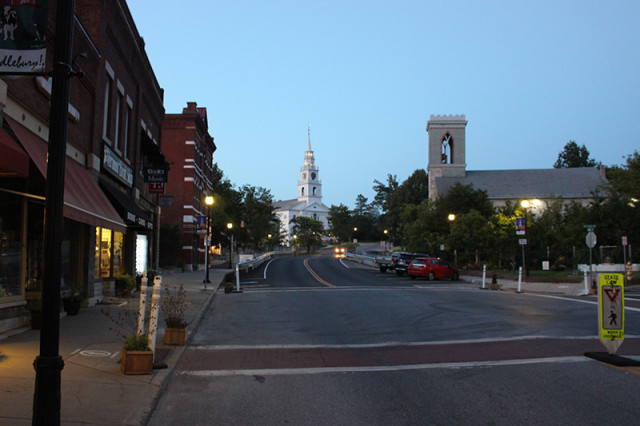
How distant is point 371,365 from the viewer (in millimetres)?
8609

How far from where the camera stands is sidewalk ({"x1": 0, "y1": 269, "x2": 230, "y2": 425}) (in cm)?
555

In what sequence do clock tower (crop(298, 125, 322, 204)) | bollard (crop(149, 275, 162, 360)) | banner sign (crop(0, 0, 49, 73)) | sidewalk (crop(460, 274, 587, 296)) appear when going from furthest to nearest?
clock tower (crop(298, 125, 322, 204)), sidewalk (crop(460, 274, 587, 296)), bollard (crop(149, 275, 162, 360)), banner sign (crop(0, 0, 49, 73))

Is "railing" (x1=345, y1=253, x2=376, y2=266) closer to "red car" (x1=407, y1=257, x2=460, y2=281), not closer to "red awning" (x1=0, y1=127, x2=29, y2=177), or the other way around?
"red car" (x1=407, y1=257, x2=460, y2=281)

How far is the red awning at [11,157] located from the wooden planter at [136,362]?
11.0 ft

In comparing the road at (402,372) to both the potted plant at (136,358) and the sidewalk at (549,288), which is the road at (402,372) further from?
the sidewalk at (549,288)

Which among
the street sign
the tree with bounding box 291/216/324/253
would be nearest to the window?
the street sign

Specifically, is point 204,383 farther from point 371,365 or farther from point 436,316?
point 436,316

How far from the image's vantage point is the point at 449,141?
268 feet

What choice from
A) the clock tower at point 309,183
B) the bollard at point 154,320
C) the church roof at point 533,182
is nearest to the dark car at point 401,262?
the bollard at point 154,320

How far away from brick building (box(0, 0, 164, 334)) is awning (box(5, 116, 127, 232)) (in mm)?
32

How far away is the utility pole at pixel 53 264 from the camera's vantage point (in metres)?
4.38

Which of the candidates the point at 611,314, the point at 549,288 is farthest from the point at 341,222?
the point at 611,314

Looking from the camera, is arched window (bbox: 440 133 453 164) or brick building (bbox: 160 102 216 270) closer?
brick building (bbox: 160 102 216 270)

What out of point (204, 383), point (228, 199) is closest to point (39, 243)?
point (204, 383)
